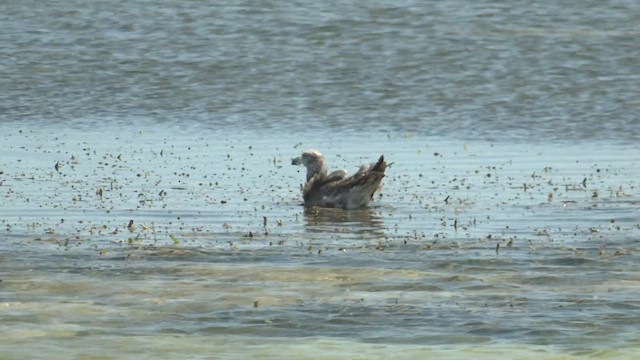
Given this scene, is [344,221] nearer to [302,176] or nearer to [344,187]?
[344,187]

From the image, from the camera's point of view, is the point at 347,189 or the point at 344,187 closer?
the point at 347,189

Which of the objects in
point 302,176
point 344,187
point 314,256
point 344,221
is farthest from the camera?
point 302,176

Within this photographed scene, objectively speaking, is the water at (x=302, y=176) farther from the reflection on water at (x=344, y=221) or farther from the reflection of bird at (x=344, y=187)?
the reflection of bird at (x=344, y=187)

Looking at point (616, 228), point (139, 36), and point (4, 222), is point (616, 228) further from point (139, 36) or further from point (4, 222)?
point (139, 36)

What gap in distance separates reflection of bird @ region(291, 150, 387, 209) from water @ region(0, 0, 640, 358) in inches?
7.0

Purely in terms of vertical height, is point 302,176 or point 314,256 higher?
point 302,176

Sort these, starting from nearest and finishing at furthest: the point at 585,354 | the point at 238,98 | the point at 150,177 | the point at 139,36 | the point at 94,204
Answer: the point at 585,354
the point at 94,204
the point at 150,177
the point at 238,98
the point at 139,36

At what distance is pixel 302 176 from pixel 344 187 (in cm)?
235

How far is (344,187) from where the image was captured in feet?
58.1

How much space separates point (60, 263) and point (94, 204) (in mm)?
3453

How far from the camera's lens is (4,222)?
51.1 ft

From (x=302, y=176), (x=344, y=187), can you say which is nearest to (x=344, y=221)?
(x=344, y=187)

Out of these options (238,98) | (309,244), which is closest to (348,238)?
(309,244)

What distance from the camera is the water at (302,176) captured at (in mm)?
11320
